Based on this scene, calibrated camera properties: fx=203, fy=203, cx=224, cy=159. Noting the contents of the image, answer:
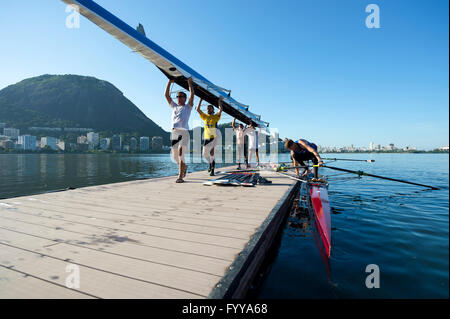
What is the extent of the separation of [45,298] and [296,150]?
25.5 feet

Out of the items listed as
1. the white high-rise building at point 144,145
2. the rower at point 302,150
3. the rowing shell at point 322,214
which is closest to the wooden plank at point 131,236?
the rowing shell at point 322,214

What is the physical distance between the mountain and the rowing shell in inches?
5496

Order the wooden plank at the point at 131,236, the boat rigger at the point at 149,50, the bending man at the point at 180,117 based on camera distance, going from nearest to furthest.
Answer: the wooden plank at the point at 131,236
the boat rigger at the point at 149,50
the bending man at the point at 180,117

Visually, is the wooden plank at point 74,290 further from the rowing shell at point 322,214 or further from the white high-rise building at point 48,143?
the white high-rise building at point 48,143

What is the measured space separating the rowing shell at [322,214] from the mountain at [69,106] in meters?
140

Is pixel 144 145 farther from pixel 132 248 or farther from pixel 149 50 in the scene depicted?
pixel 132 248

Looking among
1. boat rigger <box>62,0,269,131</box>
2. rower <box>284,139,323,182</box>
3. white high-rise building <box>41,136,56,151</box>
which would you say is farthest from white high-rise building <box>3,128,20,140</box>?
rower <box>284,139,323,182</box>

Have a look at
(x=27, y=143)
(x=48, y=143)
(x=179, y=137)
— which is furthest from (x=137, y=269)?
(x=48, y=143)

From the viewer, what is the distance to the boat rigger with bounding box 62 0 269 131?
4455 millimetres

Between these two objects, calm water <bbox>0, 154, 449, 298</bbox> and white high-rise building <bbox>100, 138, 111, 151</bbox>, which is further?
white high-rise building <bbox>100, 138, 111, 151</bbox>

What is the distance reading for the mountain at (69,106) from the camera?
403 ft

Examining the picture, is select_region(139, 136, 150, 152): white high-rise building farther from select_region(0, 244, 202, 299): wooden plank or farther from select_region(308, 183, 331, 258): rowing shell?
select_region(0, 244, 202, 299): wooden plank

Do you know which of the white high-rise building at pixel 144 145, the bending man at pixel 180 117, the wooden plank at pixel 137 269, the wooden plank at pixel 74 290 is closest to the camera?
the wooden plank at pixel 74 290
